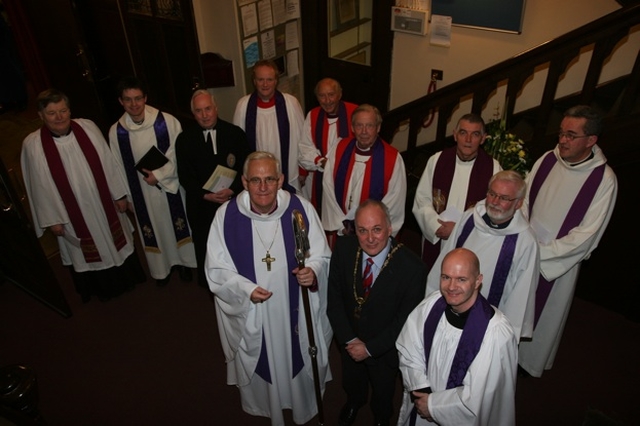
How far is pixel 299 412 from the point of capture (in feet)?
12.1

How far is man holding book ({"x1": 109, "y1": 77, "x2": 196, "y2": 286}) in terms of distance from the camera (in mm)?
4488

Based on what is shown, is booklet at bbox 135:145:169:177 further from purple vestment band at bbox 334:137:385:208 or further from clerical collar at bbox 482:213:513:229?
clerical collar at bbox 482:213:513:229

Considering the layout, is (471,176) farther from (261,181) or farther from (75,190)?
(75,190)

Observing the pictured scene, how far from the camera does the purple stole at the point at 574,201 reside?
3.41m

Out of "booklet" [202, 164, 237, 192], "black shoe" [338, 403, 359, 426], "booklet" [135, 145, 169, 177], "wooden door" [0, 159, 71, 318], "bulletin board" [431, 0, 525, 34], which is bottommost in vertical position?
"black shoe" [338, 403, 359, 426]

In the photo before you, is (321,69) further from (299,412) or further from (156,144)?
(299,412)

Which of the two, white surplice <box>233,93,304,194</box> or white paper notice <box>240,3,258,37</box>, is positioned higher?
white paper notice <box>240,3,258,37</box>

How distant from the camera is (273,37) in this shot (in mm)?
6883

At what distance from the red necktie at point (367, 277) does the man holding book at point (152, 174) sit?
233cm

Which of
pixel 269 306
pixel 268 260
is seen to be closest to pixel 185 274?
pixel 269 306

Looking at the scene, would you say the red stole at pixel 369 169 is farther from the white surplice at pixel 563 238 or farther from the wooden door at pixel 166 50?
the wooden door at pixel 166 50

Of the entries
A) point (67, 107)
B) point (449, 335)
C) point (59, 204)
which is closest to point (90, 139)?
point (67, 107)

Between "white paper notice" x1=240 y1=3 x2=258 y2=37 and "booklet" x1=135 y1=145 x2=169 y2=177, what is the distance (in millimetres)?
2543

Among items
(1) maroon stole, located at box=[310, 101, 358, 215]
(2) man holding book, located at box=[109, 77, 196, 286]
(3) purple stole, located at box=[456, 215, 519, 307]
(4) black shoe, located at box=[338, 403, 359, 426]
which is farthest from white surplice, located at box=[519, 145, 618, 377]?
(2) man holding book, located at box=[109, 77, 196, 286]
